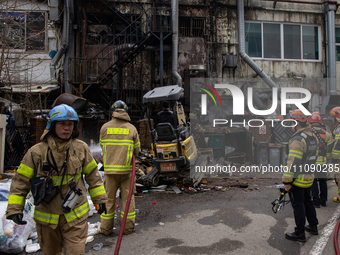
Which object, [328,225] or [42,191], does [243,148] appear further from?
[42,191]

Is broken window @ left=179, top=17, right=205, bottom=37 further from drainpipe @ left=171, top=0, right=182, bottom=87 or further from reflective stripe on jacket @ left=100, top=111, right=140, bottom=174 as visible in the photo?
reflective stripe on jacket @ left=100, top=111, right=140, bottom=174

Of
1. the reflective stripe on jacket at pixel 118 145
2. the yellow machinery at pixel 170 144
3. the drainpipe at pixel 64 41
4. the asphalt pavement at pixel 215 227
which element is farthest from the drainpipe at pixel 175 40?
the reflective stripe on jacket at pixel 118 145

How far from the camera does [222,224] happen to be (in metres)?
4.99

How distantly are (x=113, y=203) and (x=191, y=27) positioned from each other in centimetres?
1252

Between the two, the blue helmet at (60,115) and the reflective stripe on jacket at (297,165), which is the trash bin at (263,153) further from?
the blue helmet at (60,115)

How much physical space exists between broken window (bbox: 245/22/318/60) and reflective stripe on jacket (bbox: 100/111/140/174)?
12.5 m

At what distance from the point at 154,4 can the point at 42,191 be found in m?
13.8

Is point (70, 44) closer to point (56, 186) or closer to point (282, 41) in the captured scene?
point (282, 41)

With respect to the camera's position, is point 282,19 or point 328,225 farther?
point 282,19

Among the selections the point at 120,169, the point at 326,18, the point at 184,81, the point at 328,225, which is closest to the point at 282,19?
the point at 326,18

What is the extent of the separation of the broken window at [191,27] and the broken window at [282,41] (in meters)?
2.68

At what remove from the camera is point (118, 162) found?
4.47 metres

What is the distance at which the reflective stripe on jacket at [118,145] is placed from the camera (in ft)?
14.7

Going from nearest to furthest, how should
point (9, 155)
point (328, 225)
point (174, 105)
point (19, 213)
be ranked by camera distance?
1. point (19, 213)
2. point (328, 225)
3. point (174, 105)
4. point (9, 155)
